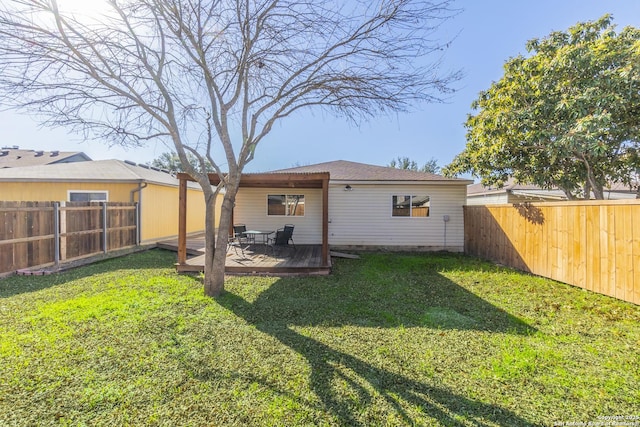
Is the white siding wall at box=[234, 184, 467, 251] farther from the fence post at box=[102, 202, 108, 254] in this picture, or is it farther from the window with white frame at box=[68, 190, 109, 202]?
the window with white frame at box=[68, 190, 109, 202]

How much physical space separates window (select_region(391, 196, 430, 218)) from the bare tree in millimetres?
5470

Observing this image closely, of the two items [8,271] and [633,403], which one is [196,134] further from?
[633,403]

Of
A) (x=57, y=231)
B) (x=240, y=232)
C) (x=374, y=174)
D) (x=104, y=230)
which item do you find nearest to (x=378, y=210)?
(x=374, y=174)

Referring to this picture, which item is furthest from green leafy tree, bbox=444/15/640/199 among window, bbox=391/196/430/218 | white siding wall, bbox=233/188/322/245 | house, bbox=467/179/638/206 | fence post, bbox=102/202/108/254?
fence post, bbox=102/202/108/254

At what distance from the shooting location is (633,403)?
2291 mm

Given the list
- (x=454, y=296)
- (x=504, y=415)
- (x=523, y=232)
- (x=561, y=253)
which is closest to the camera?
(x=504, y=415)

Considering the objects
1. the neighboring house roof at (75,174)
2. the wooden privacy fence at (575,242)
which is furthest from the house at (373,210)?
the neighboring house roof at (75,174)

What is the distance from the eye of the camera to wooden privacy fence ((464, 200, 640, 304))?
15.5 ft

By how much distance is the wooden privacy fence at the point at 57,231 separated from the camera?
612cm

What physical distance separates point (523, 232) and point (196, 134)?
8.24 m

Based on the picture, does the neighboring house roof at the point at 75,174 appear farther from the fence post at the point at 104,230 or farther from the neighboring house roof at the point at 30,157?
the neighboring house roof at the point at 30,157

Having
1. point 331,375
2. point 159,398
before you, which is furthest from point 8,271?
point 331,375

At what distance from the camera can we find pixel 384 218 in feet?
34.0

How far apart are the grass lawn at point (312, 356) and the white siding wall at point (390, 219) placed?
4.87m
